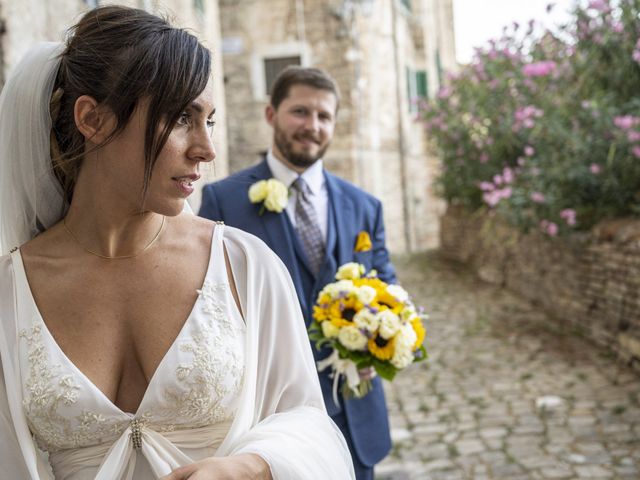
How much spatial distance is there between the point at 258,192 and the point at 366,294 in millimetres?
713

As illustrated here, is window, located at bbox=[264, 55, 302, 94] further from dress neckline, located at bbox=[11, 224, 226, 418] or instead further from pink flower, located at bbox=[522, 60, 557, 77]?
dress neckline, located at bbox=[11, 224, 226, 418]

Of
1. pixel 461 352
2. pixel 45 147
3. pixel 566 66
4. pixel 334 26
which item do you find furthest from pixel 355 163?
pixel 45 147

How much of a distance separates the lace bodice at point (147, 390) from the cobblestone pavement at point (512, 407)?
135 inches

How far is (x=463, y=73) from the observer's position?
1373 centimetres

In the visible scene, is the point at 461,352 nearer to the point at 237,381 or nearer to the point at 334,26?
the point at 237,381

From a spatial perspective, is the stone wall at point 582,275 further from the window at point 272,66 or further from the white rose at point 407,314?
the window at point 272,66

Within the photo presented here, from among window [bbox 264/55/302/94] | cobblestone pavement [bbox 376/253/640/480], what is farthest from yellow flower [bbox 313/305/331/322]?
→ window [bbox 264/55/302/94]

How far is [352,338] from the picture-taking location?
10.2 feet

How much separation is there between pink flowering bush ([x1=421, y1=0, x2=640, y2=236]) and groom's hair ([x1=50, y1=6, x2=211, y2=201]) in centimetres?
611

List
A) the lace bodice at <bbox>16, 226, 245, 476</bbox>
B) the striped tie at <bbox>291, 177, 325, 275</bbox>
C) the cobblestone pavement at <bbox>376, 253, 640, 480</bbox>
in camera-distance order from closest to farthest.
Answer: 1. the lace bodice at <bbox>16, 226, 245, 476</bbox>
2. the striped tie at <bbox>291, 177, 325, 275</bbox>
3. the cobblestone pavement at <bbox>376, 253, 640, 480</bbox>

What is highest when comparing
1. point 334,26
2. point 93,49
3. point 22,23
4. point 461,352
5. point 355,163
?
point 334,26

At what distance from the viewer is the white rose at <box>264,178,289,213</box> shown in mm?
3398

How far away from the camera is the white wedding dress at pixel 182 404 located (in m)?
1.65

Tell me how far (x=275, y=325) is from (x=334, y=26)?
1720cm
